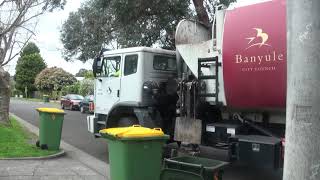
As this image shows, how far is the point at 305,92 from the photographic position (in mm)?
3605

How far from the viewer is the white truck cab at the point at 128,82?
10688mm

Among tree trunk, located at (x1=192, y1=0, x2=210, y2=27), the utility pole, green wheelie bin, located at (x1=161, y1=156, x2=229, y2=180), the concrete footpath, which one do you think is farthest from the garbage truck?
tree trunk, located at (x1=192, y1=0, x2=210, y2=27)

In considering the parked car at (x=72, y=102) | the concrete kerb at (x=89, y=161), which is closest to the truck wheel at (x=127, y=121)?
the concrete kerb at (x=89, y=161)

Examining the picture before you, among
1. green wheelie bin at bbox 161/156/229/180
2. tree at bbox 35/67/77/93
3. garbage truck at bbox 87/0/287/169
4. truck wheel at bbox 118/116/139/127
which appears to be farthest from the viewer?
tree at bbox 35/67/77/93

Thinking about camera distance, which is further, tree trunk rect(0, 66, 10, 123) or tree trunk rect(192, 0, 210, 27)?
tree trunk rect(192, 0, 210, 27)

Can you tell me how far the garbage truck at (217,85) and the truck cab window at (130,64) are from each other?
0.02 metres

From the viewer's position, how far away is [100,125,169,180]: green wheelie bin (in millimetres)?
6137

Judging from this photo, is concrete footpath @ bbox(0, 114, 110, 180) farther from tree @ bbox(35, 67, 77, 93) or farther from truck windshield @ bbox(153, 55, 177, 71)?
tree @ bbox(35, 67, 77, 93)

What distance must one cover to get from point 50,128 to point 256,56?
19.2 ft

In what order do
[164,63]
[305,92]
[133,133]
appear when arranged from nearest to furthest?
1. [305,92]
2. [133,133]
3. [164,63]

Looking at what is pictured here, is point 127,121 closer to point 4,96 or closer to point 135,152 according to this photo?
point 135,152

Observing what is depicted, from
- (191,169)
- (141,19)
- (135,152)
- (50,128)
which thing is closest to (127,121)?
(50,128)

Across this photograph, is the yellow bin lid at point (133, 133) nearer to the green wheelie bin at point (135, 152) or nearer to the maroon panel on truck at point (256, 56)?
Answer: the green wheelie bin at point (135, 152)

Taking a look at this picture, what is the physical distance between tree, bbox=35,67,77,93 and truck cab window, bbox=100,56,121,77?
6003cm
